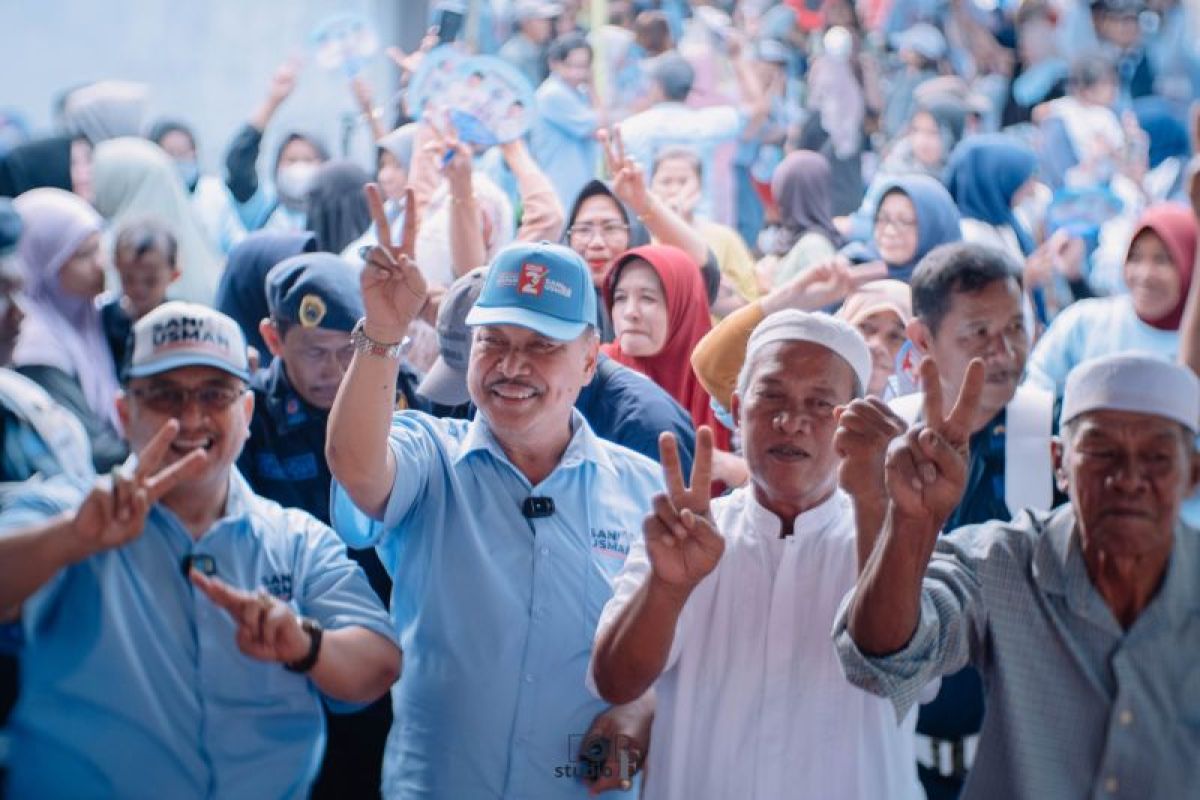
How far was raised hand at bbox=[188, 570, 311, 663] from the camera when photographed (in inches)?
89.8

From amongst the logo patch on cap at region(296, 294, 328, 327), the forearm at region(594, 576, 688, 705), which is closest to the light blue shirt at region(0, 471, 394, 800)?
the forearm at region(594, 576, 688, 705)

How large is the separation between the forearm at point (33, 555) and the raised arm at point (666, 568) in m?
0.83

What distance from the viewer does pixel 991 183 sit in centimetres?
616

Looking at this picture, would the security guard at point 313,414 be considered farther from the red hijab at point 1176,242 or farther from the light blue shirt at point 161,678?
the red hijab at point 1176,242

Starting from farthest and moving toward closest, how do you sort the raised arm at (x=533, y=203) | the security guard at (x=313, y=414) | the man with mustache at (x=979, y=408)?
the raised arm at (x=533, y=203), the security guard at (x=313, y=414), the man with mustache at (x=979, y=408)

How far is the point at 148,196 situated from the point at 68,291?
4.21 feet

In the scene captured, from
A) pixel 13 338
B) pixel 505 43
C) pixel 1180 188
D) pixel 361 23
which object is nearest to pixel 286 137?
pixel 361 23

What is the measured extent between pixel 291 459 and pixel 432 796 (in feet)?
2.88

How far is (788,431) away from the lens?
2490 millimetres

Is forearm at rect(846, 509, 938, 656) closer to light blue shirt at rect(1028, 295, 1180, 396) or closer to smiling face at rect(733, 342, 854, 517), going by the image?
smiling face at rect(733, 342, 854, 517)

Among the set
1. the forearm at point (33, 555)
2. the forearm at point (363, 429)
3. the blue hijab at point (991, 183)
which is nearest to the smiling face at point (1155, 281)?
the blue hijab at point (991, 183)

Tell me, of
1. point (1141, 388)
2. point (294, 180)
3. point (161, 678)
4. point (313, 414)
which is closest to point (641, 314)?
point (313, 414)

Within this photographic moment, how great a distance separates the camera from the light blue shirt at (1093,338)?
14.3ft

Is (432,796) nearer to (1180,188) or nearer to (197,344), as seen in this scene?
(197,344)
